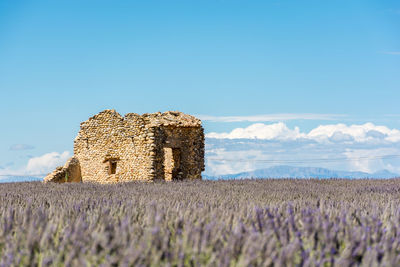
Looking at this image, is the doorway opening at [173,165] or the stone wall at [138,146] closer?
the stone wall at [138,146]

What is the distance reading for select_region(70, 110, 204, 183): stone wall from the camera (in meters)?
16.8

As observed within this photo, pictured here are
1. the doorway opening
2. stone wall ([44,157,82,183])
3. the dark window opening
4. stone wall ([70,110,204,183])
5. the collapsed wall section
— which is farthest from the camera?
the dark window opening

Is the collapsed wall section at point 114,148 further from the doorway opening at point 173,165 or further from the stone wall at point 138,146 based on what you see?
the doorway opening at point 173,165

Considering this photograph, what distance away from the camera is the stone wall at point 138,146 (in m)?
16.8

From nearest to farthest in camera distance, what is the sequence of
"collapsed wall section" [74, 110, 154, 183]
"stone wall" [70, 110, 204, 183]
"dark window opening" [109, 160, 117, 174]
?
"stone wall" [70, 110, 204, 183] → "collapsed wall section" [74, 110, 154, 183] → "dark window opening" [109, 160, 117, 174]

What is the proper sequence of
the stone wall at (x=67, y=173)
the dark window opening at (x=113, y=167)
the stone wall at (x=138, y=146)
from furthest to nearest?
the dark window opening at (x=113, y=167) → the stone wall at (x=67, y=173) → the stone wall at (x=138, y=146)

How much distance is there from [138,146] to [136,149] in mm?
168

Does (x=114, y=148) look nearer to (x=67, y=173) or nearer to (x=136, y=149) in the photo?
(x=136, y=149)

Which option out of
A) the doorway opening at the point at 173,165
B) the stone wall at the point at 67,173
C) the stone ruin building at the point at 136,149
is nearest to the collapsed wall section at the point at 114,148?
the stone ruin building at the point at 136,149

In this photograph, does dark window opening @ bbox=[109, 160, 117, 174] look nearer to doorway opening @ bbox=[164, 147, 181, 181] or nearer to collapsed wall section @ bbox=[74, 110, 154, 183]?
collapsed wall section @ bbox=[74, 110, 154, 183]

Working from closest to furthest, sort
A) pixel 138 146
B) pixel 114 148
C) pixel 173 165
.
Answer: pixel 138 146 < pixel 173 165 < pixel 114 148

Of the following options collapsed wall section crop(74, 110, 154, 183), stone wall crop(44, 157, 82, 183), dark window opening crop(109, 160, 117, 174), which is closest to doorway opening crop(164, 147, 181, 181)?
collapsed wall section crop(74, 110, 154, 183)

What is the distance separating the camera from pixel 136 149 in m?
17.2

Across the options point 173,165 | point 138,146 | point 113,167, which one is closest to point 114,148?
point 113,167
